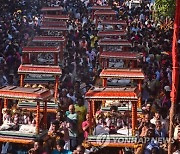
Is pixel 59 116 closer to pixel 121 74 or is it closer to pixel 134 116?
pixel 134 116

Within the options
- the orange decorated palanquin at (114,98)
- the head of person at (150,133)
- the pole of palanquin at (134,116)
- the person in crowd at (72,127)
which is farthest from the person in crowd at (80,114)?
the head of person at (150,133)

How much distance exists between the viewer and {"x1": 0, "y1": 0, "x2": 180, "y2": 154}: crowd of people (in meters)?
12.4

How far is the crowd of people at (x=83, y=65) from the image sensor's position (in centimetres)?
1243

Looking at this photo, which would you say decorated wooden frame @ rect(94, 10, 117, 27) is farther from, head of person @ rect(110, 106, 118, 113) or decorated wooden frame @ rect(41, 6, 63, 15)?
head of person @ rect(110, 106, 118, 113)

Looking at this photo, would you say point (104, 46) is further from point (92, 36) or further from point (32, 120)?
point (32, 120)

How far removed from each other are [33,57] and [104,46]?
290 cm

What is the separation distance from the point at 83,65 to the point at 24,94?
27.1ft

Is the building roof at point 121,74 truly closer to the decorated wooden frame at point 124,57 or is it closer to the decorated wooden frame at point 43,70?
the decorated wooden frame at point 43,70

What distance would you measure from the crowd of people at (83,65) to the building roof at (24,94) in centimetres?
67

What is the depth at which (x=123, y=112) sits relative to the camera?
1383cm

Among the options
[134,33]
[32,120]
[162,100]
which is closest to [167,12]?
[134,33]

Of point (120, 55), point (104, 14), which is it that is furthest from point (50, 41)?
point (104, 14)

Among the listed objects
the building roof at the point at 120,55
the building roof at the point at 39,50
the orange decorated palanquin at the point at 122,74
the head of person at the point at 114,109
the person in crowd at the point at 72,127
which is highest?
the building roof at the point at 39,50

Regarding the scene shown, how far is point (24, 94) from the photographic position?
12.4 metres
